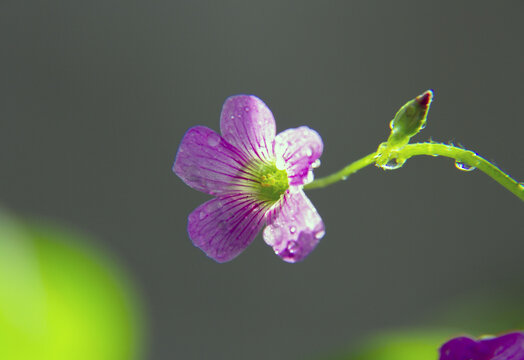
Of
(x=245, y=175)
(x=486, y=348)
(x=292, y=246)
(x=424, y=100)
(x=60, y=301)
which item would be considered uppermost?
(x=60, y=301)

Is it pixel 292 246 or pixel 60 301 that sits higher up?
pixel 60 301

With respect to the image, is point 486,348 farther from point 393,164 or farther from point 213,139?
point 213,139

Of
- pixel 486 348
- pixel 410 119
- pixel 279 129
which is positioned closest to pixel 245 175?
pixel 410 119

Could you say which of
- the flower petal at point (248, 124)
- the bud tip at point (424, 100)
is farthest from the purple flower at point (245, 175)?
the bud tip at point (424, 100)

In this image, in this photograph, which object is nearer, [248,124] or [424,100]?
[424,100]

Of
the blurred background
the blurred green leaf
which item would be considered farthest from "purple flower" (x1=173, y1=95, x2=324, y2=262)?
the blurred background

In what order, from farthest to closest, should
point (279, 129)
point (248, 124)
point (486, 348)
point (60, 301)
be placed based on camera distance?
point (279, 129), point (60, 301), point (248, 124), point (486, 348)

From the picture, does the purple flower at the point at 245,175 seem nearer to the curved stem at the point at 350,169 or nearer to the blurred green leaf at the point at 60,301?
the curved stem at the point at 350,169
